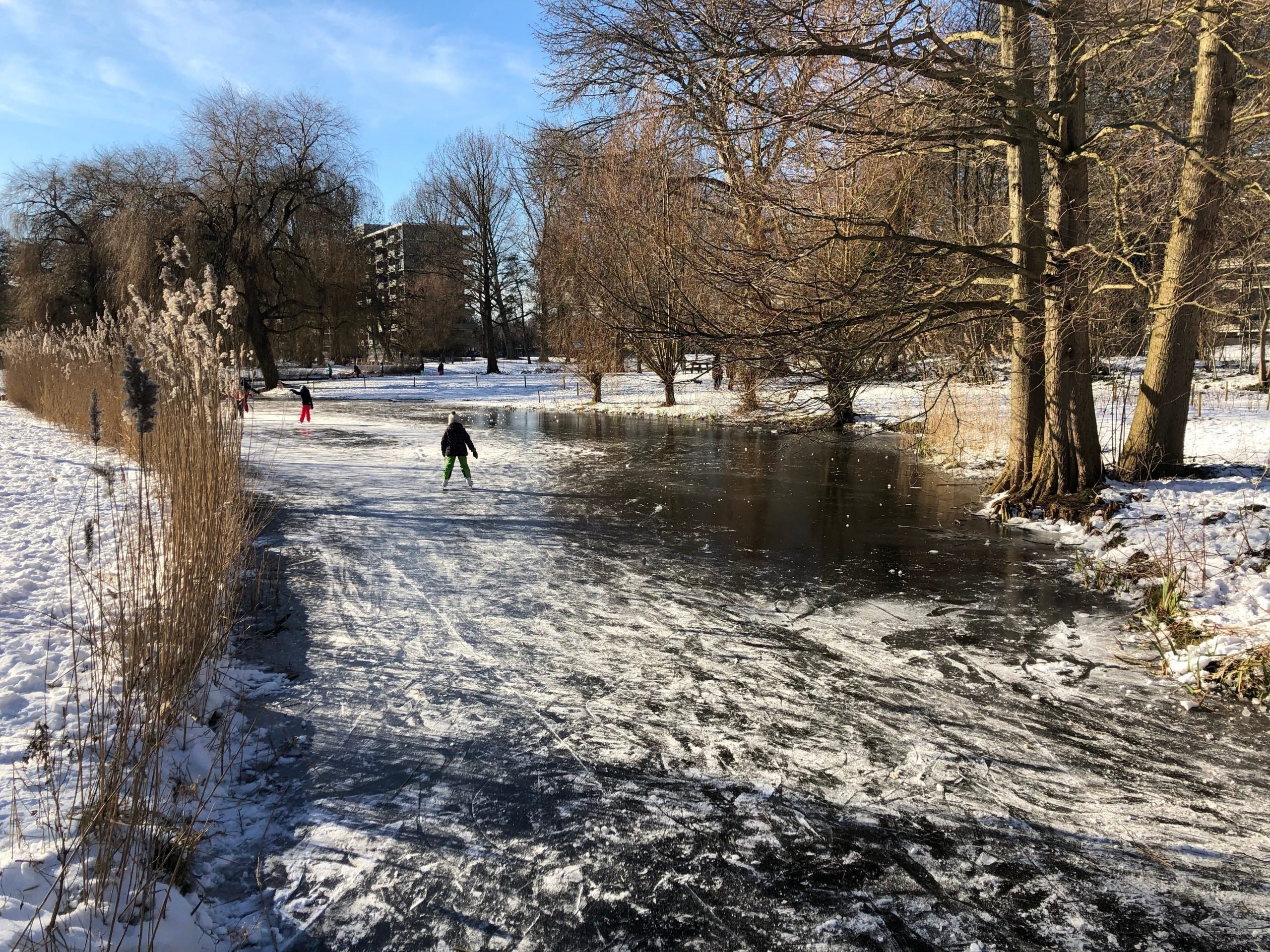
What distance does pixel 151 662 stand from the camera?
351 centimetres

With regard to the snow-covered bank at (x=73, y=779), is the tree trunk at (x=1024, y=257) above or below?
above

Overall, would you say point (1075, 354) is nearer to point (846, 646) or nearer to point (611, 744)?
point (846, 646)

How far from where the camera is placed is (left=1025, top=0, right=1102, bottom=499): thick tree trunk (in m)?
8.38

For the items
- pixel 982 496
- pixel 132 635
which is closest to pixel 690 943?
pixel 132 635

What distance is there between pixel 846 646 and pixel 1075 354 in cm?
621

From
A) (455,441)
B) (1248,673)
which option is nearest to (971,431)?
(455,441)

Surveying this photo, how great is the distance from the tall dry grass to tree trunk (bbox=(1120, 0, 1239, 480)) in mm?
9035

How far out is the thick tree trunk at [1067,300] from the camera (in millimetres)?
8375

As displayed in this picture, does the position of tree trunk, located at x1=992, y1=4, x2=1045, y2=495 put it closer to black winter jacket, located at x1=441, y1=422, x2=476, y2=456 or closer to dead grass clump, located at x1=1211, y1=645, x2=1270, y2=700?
dead grass clump, located at x1=1211, y1=645, x2=1270, y2=700

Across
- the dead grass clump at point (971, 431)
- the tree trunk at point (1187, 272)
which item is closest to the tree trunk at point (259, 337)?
the dead grass clump at point (971, 431)

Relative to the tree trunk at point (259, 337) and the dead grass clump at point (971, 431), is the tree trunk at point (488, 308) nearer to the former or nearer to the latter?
the tree trunk at point (259, 337)

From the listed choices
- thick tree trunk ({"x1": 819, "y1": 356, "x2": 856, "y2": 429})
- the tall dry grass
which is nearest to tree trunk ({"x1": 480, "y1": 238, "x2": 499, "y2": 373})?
the tall dry grass

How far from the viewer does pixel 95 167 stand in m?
36.2

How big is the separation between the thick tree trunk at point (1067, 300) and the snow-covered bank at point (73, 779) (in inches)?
328
